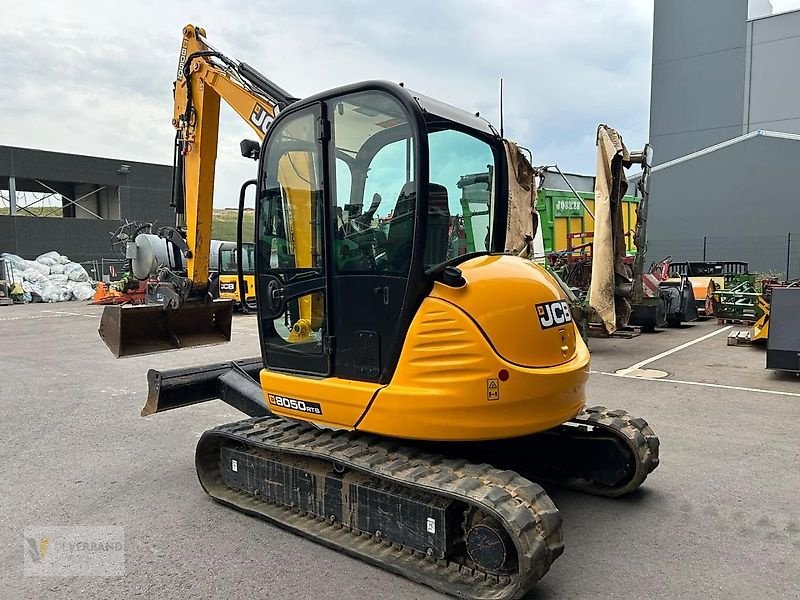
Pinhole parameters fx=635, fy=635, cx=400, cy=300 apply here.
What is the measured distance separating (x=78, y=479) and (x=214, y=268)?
1732 cm

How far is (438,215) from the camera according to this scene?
3730 millimetres

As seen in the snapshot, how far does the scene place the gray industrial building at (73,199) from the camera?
105ft

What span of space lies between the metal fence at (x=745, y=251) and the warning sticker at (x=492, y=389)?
20.2 m

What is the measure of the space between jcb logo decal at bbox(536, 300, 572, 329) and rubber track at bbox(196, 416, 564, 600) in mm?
895

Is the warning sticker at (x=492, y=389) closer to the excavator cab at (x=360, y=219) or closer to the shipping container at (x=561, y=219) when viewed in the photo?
the excavator cab at (x=360, y=219)

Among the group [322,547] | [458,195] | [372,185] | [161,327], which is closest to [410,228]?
[372,185]

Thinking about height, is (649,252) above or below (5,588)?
above

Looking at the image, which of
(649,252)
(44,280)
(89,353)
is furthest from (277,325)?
(44,280)

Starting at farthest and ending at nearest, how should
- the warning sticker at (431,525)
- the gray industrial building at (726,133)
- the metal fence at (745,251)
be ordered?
the gray industrial building at (726,133) → the metal fence at (745,251) → the warning sticker at (431,525)

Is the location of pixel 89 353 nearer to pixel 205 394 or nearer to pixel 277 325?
pixel 205 394

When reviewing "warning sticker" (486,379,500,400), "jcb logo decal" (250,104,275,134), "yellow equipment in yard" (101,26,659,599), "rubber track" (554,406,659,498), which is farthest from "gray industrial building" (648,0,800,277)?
"warning sticker" (486,379,500,400)

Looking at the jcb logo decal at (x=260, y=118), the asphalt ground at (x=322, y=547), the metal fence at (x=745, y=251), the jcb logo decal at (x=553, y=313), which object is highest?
the jcb logo decal at (x=260, y=118)

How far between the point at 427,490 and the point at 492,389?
637 mm

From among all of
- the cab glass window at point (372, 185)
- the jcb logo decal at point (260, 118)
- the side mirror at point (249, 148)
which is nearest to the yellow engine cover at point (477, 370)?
the cab glass window at point (372, 185)
